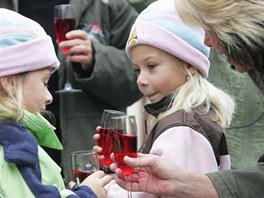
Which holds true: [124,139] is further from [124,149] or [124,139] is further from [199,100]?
[199,100]

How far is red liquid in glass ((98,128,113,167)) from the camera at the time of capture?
3.15 m

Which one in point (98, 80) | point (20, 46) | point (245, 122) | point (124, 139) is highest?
point (20, 46)

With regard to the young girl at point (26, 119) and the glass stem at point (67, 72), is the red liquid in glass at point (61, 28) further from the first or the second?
the young girl at point (26, 119)

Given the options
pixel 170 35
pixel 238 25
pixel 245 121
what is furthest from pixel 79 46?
pixel 238 25

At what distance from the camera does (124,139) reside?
3.04 meters

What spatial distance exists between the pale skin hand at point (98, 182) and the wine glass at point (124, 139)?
0.15m

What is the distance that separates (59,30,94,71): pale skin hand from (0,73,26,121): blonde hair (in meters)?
1.16

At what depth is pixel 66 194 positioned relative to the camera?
9.94 feet

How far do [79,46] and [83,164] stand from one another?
1123 mm

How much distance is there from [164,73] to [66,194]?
82cm

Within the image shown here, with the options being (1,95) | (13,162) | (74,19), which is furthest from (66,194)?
(74,19)

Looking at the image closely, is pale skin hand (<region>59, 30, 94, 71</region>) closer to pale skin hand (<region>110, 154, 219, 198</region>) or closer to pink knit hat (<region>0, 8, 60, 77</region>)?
pink knit hat (<region>0, 8, 60, 77</region>)

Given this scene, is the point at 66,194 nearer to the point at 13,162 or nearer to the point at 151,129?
the point at 13,162

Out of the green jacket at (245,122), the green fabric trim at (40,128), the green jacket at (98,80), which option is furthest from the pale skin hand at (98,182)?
the green jacket at (245,122)
